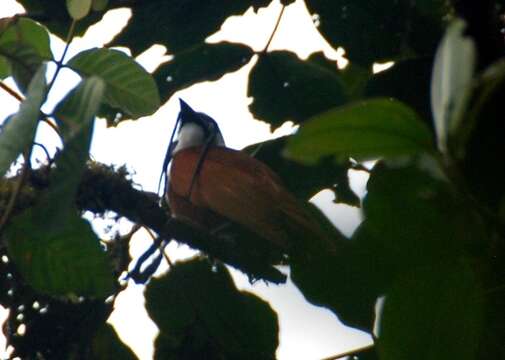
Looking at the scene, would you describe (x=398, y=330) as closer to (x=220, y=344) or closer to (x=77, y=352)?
(x=220, y=344)

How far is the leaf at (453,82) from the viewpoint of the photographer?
2.06 feet

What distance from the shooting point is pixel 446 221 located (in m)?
0.96

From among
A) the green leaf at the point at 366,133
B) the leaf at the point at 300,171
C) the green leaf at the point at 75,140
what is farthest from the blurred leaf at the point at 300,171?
the green leaf at the point at 366,133

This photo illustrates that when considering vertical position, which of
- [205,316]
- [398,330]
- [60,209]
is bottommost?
[398,330]

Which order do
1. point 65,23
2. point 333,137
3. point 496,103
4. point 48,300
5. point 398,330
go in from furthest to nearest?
point 65,23
point 48,300
point 496,103
point 398,330
point 333,137

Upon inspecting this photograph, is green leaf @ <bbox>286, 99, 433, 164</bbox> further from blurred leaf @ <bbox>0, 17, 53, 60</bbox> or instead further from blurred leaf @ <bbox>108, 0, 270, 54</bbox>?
blurred leaf @ <bbox>108, 0, 270, 54</bbox>

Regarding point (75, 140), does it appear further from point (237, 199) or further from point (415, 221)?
point (237, 199)

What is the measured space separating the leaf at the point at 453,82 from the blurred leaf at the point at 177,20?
1229 millimetres

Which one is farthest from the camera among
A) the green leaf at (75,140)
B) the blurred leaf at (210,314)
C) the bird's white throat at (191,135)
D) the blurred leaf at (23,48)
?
the bird's white throat at (191,135)

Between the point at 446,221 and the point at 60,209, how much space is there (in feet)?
1.38

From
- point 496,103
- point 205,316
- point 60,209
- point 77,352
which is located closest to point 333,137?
point 60,209

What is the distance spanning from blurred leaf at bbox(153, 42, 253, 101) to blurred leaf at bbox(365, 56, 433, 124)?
0.40 m

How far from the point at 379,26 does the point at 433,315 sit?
0.95m

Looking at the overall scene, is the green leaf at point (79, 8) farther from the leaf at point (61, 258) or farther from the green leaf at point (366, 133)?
the green leaf at point (366, 133)
